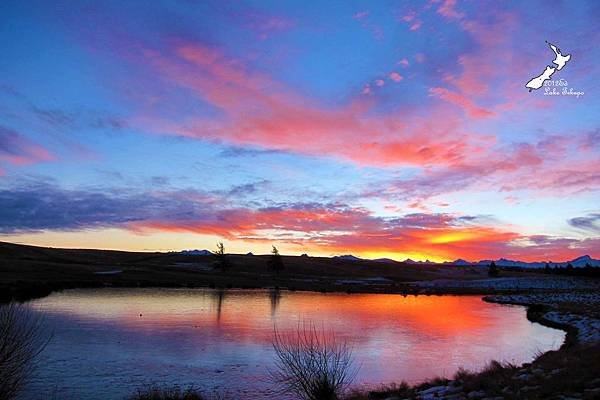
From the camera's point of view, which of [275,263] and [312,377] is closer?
[312,377]

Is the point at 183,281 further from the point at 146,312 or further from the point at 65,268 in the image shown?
the point at 146,312

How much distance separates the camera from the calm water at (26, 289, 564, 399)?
18.2m

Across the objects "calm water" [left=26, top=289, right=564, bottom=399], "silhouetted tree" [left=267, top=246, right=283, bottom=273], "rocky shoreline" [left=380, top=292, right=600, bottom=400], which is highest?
"silhouetted tree" [left=267, top=246, right=283, bottom=273]

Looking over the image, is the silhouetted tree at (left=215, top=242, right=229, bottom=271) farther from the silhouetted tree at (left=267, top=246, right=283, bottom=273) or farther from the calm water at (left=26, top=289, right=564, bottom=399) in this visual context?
the calm water at (left=26, top=289, right=564, bottom=399)

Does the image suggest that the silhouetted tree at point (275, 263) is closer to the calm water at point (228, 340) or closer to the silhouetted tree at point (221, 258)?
the silhouetted tree at point (221, 258)

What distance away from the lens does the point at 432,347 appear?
87.1ft

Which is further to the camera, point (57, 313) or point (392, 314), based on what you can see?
point (392, 314)

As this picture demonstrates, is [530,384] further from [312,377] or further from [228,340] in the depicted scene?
[228,340]

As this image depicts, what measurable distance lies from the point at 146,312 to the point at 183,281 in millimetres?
35937

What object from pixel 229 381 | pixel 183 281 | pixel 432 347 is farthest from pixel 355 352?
pixel 183 281

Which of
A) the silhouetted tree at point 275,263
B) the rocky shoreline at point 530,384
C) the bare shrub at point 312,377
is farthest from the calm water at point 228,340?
the silhouetted tree at point 275,263

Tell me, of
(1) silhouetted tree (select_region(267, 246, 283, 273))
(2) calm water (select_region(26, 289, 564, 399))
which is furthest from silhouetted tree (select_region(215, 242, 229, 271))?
(2) calm water (select_region(26, 289, 564, 399))

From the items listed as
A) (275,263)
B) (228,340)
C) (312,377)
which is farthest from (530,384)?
(275,263)

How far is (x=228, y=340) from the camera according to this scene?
26.4 m
